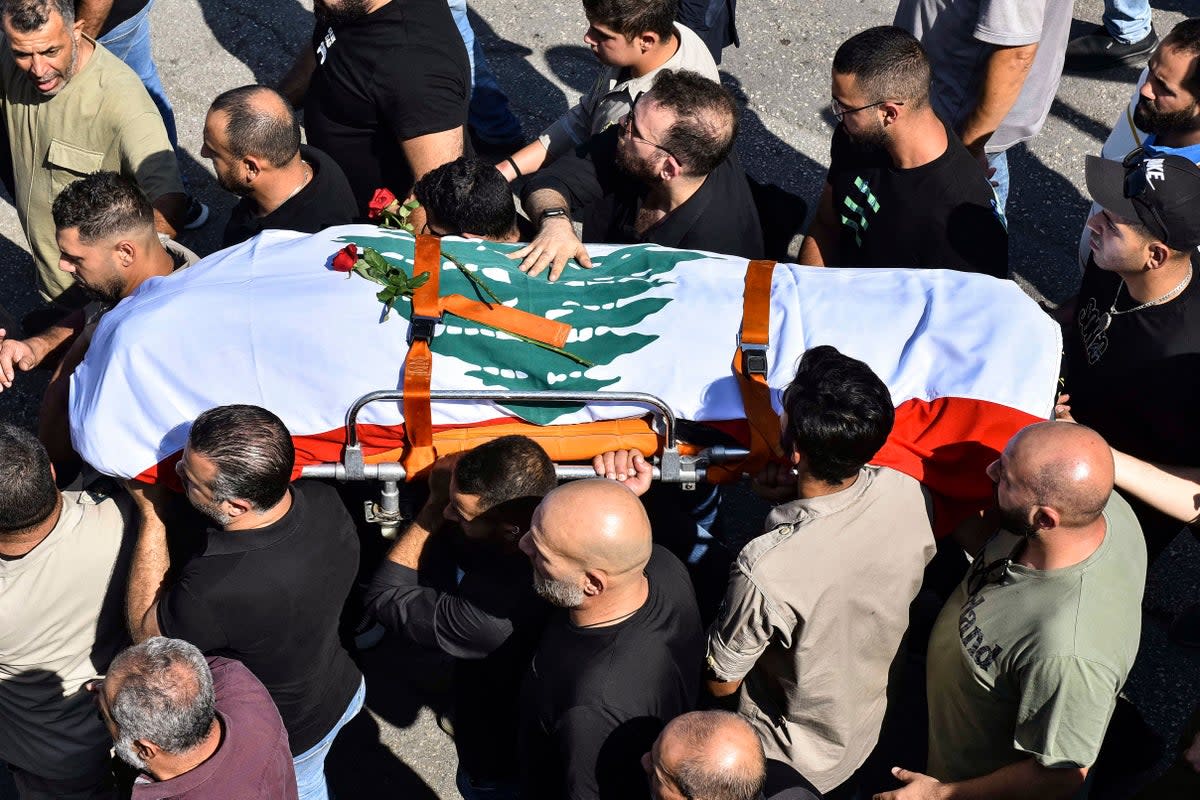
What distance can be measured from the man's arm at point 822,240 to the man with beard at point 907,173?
259 mm

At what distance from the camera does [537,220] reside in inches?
163

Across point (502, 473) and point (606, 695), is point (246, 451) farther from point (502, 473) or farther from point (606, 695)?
point (606, 695)

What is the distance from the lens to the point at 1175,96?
4340 millimetres

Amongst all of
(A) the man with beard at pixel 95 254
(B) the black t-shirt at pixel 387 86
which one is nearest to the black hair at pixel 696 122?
(B) the black t-shirt at pixel 387 86

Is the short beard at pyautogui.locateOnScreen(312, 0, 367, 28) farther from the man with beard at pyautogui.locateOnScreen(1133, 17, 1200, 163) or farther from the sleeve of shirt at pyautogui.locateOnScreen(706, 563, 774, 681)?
the man with beard at pyautogui.locateOnScreen(1133, 17, 1200, 163)

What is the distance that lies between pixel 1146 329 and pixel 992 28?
1.68 meters

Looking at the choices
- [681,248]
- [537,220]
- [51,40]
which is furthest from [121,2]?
[681,248]

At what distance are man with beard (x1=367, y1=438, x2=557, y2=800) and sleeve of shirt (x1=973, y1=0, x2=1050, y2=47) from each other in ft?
8.98

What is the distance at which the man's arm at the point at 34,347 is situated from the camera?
4.05 meters

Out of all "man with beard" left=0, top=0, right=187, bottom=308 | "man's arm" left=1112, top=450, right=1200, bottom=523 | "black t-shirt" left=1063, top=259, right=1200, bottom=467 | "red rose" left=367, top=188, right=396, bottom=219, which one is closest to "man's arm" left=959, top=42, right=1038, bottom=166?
"black t-shirt" left=1063, top=259, right=1200, bottom=467

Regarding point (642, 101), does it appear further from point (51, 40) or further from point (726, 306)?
point (51, 40)

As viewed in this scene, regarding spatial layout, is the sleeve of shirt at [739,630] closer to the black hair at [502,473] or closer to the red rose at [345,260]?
the black hair at [502,473]

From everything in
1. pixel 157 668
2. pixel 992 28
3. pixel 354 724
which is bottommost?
pixel 354 724

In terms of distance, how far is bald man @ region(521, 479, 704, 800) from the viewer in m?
2.83
